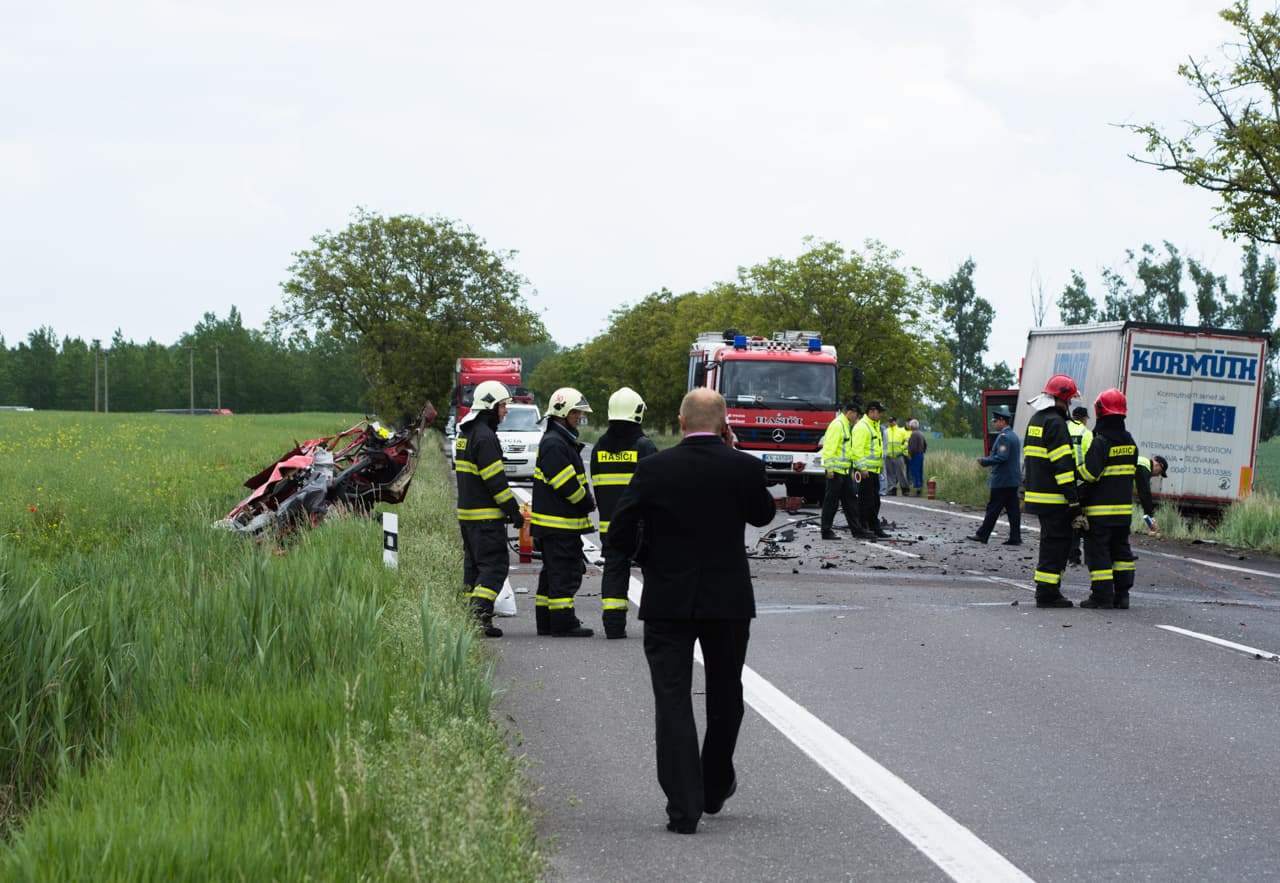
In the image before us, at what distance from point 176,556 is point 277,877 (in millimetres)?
6655

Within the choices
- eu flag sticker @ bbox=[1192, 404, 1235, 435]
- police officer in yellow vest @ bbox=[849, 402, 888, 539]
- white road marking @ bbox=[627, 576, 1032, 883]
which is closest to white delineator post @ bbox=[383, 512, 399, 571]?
white road marking @ bbox=[627, 576, 1032, 883]

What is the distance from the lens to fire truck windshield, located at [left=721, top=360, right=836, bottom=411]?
89.1 ft

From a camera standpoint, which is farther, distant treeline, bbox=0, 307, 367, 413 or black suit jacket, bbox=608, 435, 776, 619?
distant treeline, bbox=0, 307, 367, 413

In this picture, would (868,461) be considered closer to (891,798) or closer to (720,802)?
(891,798)

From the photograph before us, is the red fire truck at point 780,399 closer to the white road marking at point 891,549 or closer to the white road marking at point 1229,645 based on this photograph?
the white road marking at point 891,549

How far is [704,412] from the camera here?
568cm

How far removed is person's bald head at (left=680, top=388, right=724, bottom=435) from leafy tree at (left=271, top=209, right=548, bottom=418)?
5965cm

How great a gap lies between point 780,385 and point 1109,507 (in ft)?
49.2

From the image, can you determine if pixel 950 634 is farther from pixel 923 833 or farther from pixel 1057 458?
pixel 923 833

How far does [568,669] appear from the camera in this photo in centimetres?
928

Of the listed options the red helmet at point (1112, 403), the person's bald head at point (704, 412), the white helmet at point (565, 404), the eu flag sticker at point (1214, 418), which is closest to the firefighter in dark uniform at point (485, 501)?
the white helmet at point (565, 404)

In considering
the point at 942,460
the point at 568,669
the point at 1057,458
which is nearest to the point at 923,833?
the point at 568,669

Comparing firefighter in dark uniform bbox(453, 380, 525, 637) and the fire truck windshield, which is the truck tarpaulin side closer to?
the fire truck windshield

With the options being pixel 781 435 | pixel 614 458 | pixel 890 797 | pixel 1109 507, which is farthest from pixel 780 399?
pixel 890 797
